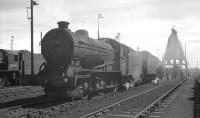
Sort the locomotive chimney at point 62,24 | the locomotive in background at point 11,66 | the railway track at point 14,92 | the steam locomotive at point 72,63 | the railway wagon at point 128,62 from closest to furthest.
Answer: the steam locomotive at point 72,63 → the locomotive chimney at point 62,24 → the railway track at point 14,92 → the railway wagon at point 128,62 → the locomotive in background at point 11,66

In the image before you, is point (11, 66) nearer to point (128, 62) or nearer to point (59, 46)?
point (128, 62)

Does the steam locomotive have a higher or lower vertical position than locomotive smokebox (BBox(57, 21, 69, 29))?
lower

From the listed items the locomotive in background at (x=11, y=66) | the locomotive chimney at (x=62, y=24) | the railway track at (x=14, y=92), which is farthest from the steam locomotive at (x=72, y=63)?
the locomotive in background at (x=11, y=66)

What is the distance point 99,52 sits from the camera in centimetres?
1717

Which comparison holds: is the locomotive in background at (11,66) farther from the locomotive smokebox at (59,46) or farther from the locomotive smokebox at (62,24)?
the locomotive smokebox at (62,24)

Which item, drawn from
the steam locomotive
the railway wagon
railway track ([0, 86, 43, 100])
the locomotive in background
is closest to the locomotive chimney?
the steam locomotive

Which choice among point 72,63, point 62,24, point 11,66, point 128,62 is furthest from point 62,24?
point 11,66

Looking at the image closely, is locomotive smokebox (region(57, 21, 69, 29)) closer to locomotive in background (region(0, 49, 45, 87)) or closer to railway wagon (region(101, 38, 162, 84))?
railway wagon (region(101, 38, 162, 84))

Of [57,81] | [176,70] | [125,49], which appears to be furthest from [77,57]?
[176,70]

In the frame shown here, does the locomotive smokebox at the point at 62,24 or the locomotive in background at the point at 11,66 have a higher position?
the locomotive smokebox at the point at 62,24

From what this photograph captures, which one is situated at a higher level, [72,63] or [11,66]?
[11,66]

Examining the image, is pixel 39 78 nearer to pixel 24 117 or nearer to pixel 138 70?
pixel 24 117

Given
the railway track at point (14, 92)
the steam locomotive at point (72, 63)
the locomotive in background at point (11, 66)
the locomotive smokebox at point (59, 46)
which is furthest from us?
the locomotive in background at point (11, 66)

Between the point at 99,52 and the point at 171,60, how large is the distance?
8492 cm
